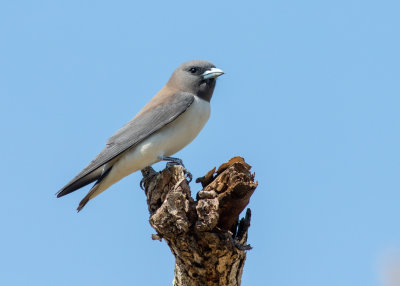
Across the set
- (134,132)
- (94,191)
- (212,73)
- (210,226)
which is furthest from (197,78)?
(210,226)

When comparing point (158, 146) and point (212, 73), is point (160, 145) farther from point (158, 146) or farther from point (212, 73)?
point (212, 73)

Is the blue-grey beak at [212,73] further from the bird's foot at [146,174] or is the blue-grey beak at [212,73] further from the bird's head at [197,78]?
the bird's foot at [146,174]

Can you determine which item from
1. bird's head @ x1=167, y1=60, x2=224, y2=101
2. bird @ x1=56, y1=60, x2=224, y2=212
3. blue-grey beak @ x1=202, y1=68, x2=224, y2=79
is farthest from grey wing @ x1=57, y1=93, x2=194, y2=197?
blue-grey beak @ x1=202, y1=68, x2=224, y2=79

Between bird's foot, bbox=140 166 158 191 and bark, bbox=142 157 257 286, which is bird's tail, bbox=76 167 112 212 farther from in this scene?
bark, bbox=142 157 257 286

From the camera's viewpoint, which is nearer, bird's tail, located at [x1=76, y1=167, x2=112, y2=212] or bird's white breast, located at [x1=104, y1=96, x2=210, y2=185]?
bird's tail, located at [x1=76, y1=167, x2=112, y2=212]

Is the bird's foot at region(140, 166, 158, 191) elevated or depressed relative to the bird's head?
depressed

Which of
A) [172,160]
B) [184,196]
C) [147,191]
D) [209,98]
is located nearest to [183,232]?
[184,196]

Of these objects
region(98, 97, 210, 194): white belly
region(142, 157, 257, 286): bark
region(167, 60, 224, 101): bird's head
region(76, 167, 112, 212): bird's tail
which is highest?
region(167, 60, 224, 101): bird's head

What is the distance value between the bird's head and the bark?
2.69 m

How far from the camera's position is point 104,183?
297 inches

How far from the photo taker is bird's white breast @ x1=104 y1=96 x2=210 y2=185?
7.51 metres

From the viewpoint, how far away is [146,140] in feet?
24.9

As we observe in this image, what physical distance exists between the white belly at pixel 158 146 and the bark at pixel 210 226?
181cm

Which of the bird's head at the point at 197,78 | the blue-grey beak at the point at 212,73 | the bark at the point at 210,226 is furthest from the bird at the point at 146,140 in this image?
the bark at the point at 210,226
